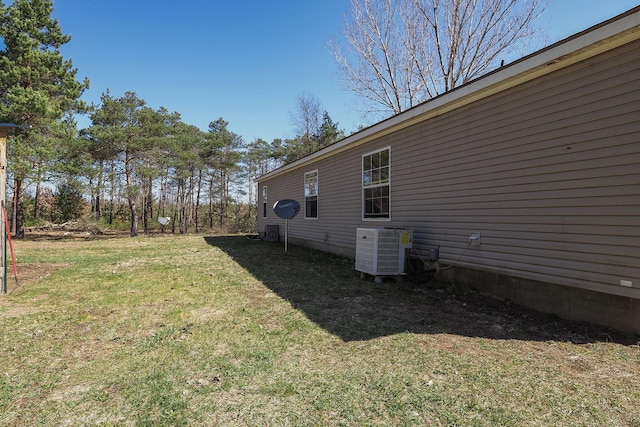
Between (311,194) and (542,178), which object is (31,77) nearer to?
(311,194)

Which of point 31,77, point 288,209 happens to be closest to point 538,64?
point 288,209

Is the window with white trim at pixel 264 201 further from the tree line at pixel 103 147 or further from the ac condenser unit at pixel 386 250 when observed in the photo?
the ac condenser unit at pixel 386 250

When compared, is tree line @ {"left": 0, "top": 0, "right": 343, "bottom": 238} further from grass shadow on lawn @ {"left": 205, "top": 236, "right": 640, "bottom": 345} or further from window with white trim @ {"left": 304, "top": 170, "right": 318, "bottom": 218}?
window with white trim @ {"left": 304, "top": 170, "right": 318, "bottom": 218}

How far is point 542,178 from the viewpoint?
402 centimetres

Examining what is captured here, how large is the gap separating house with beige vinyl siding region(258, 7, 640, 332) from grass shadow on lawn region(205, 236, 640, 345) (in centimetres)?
25

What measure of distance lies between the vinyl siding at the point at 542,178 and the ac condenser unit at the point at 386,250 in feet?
1.61

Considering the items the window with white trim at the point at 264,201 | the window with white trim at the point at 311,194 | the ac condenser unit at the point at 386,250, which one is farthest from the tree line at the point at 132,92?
the ac condenser unit at the point at 386,250

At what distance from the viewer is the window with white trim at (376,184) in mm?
7008

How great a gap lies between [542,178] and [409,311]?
224 cm

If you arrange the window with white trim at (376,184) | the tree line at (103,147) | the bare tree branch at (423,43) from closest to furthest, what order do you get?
the window with white trim at (376,184)
the tree line at (103,147)
the bare tree branch at (423,43)

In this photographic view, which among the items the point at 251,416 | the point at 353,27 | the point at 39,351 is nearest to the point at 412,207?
the point at 251,416

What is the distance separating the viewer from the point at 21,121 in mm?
12758

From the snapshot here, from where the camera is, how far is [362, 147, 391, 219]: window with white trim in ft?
23.0

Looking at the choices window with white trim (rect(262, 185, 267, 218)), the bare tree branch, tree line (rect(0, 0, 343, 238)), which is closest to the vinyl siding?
tree line (rect(0, 0, 343, 238))
